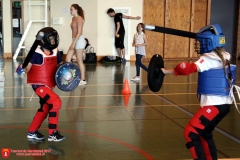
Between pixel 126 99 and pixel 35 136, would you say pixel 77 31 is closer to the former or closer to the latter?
pixel 126 99

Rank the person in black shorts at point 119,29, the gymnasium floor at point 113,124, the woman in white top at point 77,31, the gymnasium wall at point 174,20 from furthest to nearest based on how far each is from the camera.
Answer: the gymnasium wall at point 174,20 → the person in black shorts at point 119,29 → the woman in white top at point 77,31 → the gymnasium floor at point 113,124

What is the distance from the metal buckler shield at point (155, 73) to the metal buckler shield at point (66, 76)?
1641 mm

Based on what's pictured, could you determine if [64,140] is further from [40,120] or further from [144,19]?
[144,19]

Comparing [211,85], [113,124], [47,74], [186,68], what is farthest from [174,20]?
[186,68]

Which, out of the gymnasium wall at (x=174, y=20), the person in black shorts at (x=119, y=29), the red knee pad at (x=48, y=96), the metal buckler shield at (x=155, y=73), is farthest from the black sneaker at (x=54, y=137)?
the gymnasium wall at (x=174, y=20)

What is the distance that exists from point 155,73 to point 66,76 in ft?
5.72

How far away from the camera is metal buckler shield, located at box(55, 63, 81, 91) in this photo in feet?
17.9

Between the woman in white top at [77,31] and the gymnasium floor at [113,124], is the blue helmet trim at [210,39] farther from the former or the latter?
the woman in white top at [77,31]

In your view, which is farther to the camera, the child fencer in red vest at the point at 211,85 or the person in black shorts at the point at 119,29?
the person in black shorts at the point at 119,29

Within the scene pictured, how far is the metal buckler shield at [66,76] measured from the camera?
5449 millimetres

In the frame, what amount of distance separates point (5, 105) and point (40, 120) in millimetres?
2621

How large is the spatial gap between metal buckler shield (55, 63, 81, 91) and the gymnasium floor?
2.45ft

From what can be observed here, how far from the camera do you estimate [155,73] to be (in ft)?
14.1

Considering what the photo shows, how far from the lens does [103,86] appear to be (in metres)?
10.4
